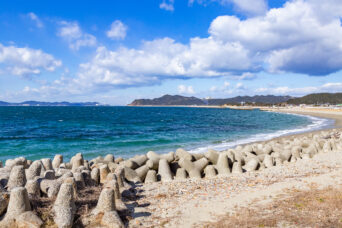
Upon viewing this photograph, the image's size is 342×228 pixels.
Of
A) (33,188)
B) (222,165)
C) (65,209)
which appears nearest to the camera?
(65,209)

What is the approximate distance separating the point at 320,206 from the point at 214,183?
135 inches

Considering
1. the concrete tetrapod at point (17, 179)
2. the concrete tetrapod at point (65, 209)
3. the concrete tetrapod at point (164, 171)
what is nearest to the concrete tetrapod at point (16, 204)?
the concrete tetrapod at point (65, 209)

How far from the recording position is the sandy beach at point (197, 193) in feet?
18.2

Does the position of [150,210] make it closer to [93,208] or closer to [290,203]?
[93,208]

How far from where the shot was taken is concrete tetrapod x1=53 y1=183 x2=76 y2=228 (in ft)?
16.8

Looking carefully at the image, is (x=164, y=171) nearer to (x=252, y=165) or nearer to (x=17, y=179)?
(x=252, y=165)

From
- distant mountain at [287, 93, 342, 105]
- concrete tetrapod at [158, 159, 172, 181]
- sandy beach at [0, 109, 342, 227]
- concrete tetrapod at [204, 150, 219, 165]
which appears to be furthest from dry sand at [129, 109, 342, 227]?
distant mountain at [287, 93, 342, 105]

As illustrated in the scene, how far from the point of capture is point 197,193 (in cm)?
777

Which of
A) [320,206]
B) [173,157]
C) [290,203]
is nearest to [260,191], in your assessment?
[290,203]

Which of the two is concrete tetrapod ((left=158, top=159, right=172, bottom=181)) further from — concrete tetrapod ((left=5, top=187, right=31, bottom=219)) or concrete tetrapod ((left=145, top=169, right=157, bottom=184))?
concrete tetrapod ((left=5, top=187, right=31, bottom=219))

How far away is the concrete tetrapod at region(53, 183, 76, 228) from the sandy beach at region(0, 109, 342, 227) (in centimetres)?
3

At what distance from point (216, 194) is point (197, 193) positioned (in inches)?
22.4

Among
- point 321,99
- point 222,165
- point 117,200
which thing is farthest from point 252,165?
point 321,99

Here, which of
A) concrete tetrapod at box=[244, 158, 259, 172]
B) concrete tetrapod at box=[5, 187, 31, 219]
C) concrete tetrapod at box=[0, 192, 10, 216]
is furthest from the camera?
concrete tetrapod at box=[244, 158, 259, 172]
